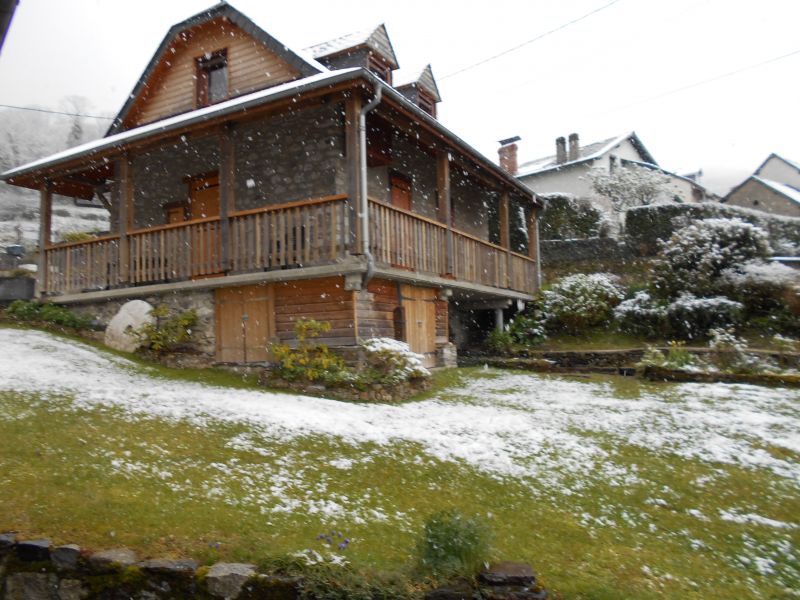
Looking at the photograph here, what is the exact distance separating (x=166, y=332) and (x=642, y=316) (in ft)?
37.9

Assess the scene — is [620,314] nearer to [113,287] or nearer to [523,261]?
[523,261]

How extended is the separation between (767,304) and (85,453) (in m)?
14.9

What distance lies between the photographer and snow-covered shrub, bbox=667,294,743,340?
45.8 feet

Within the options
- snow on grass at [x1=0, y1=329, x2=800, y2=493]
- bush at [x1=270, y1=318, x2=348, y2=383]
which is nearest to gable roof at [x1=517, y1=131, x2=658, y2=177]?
snow on grass at [x1=0, y1=329, x2=800, y2=493]

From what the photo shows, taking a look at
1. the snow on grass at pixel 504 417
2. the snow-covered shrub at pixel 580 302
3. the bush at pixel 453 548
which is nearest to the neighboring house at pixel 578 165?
the snow-covered shrub at pixel 580 302

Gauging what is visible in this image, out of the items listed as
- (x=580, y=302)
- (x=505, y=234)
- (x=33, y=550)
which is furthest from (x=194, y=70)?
(x=33, y=550)

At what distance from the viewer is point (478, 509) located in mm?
5391

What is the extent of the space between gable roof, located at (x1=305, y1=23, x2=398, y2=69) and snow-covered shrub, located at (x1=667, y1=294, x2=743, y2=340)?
32.1ft

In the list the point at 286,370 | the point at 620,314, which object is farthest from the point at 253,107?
the point at 620,314

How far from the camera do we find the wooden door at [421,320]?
1185cm

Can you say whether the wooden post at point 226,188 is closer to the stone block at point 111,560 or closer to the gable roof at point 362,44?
the gable roof at point 362,44

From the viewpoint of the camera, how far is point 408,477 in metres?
6.01

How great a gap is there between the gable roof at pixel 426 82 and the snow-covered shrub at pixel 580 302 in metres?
6.78

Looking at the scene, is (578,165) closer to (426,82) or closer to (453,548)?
(426,82)
